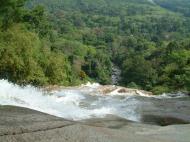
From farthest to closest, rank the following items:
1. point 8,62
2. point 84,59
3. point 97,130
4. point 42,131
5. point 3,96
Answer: point 84,59
point 8,62
point 3,96
point 97,130
point 42,131

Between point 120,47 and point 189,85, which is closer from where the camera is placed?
point 189,85

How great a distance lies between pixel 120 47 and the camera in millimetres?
194375

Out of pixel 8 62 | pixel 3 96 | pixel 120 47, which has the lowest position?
pixel 120 47

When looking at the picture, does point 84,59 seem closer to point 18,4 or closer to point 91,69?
point 91,69

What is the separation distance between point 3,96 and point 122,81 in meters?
104

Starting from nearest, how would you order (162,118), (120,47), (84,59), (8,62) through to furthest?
1. (162,118)
2. (8,62)
3. (84,59)
4. (120,47)

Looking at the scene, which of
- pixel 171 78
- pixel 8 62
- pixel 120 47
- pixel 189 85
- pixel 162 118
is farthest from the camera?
pixel 120 47

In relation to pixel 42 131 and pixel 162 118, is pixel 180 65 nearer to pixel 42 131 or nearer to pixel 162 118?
pixel 162 118

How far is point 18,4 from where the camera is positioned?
172ft

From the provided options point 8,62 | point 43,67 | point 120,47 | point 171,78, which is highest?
point 8,62

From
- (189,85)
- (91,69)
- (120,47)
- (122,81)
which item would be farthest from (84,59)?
(189,85)

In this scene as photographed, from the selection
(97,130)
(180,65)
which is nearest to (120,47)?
(180,65)

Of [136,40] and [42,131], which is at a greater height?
[42,131]

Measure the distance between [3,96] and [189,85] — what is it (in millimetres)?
48736
